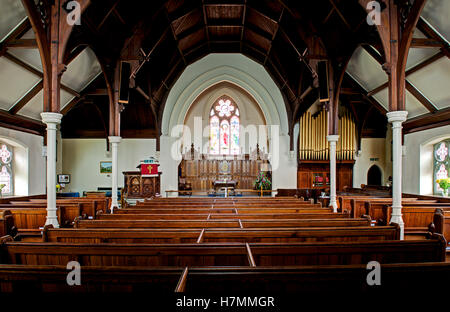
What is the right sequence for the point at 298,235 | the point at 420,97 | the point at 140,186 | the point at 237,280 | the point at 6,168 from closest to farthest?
the point at 237,280 < the point at 298,235 < the point at 420,97 < the point at 6,168 < the point at 140,186

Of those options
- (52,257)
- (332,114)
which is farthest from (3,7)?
(332,114)

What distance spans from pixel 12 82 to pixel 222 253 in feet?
27.8

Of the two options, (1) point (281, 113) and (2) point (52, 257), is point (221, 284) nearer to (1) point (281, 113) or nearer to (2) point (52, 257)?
(2) point (52, 257)

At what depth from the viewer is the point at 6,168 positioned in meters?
9.24

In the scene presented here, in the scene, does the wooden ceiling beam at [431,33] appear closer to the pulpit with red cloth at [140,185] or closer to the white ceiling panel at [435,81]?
the white ceiling panel at [435,81]

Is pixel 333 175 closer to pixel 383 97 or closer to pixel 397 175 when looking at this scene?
pixel 397 175

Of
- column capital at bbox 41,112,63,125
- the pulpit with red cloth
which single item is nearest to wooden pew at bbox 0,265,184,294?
column capital at bbox 41,112,63,125

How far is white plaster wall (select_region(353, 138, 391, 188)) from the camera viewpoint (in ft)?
41.9

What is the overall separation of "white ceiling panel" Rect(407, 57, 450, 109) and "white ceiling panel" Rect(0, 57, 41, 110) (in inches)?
424

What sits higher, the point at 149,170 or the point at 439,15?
the point at 439,15

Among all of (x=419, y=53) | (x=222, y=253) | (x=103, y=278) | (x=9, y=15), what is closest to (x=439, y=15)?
(x=419, y=53)

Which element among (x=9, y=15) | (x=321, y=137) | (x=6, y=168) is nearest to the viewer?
(x=9, y=15)

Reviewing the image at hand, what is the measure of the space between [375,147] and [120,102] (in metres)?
11.3
